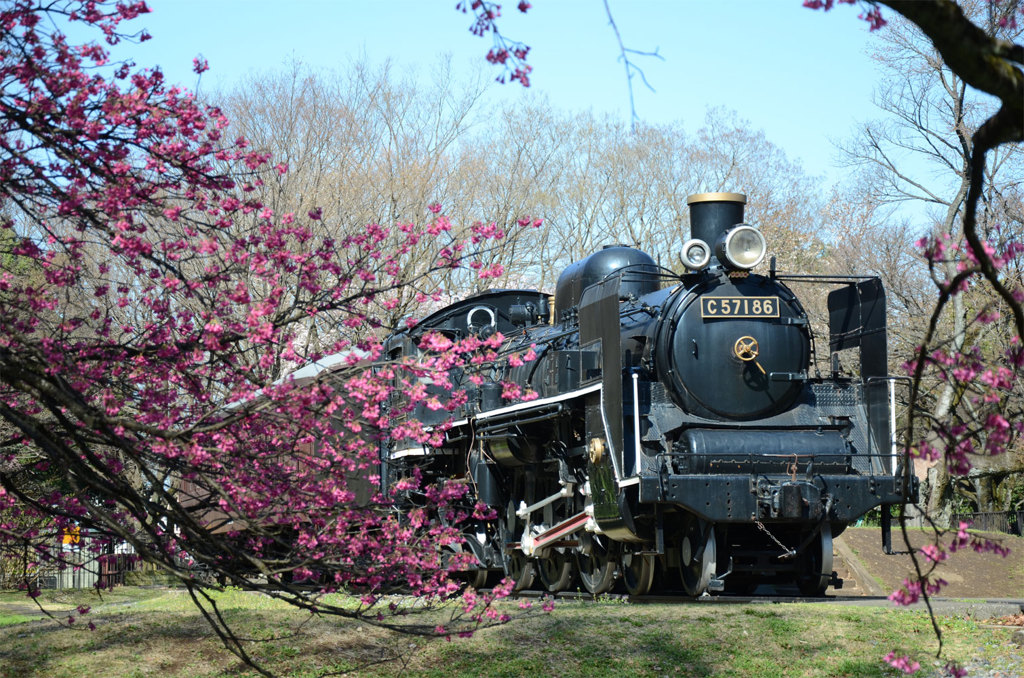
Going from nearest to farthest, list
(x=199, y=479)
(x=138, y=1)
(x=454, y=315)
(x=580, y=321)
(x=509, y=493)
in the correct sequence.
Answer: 1. (x=199, y=479)
2. (x=138, y=1)
3. (x=580, y=321)
4. (x=509, y=493)
5. (x=454, y=315)

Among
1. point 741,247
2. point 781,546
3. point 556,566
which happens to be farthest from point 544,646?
point 556,566

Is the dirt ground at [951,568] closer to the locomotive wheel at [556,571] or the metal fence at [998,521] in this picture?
the locomotive wheel at [556,571]

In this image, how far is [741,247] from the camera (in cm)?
1245

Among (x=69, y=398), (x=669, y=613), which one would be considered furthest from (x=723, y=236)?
(x=69, y=398)

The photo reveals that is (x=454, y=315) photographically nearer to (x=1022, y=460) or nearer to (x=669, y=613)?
(x=669, y=613)

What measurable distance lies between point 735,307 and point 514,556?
17.4ft

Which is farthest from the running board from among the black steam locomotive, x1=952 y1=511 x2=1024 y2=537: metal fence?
x1=952 y1=511 x2=1024 y2=537: metal fence

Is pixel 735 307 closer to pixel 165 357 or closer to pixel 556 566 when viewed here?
pixel 556 566

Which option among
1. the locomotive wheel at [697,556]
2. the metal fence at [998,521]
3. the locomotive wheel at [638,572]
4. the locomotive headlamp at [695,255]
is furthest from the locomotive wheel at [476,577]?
the metal fence at [998,521]

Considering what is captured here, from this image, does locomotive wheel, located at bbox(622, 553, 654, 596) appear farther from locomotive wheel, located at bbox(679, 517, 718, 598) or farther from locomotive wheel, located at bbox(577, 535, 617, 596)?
locomotive wheel, located at bbox(679, 517, 718, 598)

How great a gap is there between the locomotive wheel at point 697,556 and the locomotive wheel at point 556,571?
7.04 ft

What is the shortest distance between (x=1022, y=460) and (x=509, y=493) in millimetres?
16258

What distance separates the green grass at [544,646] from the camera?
852 centimetres

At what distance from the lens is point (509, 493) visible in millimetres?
15898
